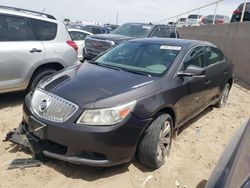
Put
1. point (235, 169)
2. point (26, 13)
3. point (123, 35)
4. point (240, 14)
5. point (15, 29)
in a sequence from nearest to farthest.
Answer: point (235, 169) → point (15, 29) → point (26, 13) → point (123, 35) → point (240, 14)

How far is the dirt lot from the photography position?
3258 millimetres

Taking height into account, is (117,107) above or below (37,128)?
above

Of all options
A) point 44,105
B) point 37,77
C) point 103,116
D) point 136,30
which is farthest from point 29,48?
point 136,30

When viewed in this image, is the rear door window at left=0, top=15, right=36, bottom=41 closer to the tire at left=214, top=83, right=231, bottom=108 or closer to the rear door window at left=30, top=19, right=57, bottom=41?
the rear door window at left=30, top=19, right=57, bottom=41

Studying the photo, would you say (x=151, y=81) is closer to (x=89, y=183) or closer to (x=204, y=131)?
(x=89, y=183)

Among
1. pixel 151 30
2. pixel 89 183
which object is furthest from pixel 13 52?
pixel 151 30

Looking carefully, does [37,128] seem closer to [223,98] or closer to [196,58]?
[196,58]

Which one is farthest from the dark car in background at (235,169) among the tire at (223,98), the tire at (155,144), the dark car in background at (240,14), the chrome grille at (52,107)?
the dark car in background at (240,14)

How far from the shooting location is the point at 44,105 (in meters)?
3.37

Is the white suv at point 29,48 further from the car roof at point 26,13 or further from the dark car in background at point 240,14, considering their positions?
the dark car in background at point 240,14

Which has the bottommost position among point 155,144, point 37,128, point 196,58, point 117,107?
point 155,144

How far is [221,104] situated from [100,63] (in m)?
3.37

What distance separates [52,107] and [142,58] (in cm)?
170

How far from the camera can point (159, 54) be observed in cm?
442
